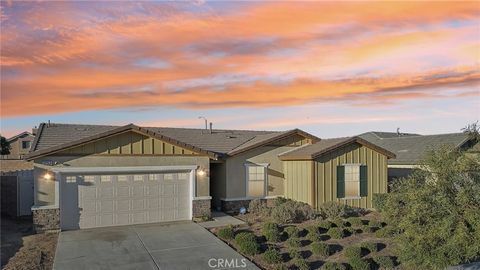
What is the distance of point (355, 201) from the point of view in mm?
18844

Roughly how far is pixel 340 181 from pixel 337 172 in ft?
1.43

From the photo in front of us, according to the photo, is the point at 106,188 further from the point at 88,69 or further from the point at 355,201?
the point at 355,201

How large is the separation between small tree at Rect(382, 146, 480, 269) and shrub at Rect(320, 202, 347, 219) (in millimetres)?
5933

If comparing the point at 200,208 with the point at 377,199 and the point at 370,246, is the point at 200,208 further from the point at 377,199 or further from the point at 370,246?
the point at 377,199

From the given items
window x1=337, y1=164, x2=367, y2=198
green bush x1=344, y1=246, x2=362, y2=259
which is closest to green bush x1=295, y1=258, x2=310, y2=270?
green bush x1=344, y1=246, x2=362, y2=259

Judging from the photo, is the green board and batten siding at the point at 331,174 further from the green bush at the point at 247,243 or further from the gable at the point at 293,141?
the green bush at the point at 247,243

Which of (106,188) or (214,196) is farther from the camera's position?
(214,196)

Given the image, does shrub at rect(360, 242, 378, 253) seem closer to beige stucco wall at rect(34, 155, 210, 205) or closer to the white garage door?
beige stucco wall at rect(34, 155, 210, 205)

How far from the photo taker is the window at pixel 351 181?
61.0 ft

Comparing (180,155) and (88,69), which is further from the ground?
(88,69)

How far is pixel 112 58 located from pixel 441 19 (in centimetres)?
1225

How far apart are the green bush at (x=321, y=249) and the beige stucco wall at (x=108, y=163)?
6.00 metres

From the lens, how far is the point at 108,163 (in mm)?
15289

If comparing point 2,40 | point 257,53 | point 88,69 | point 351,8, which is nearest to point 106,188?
point 88,69
